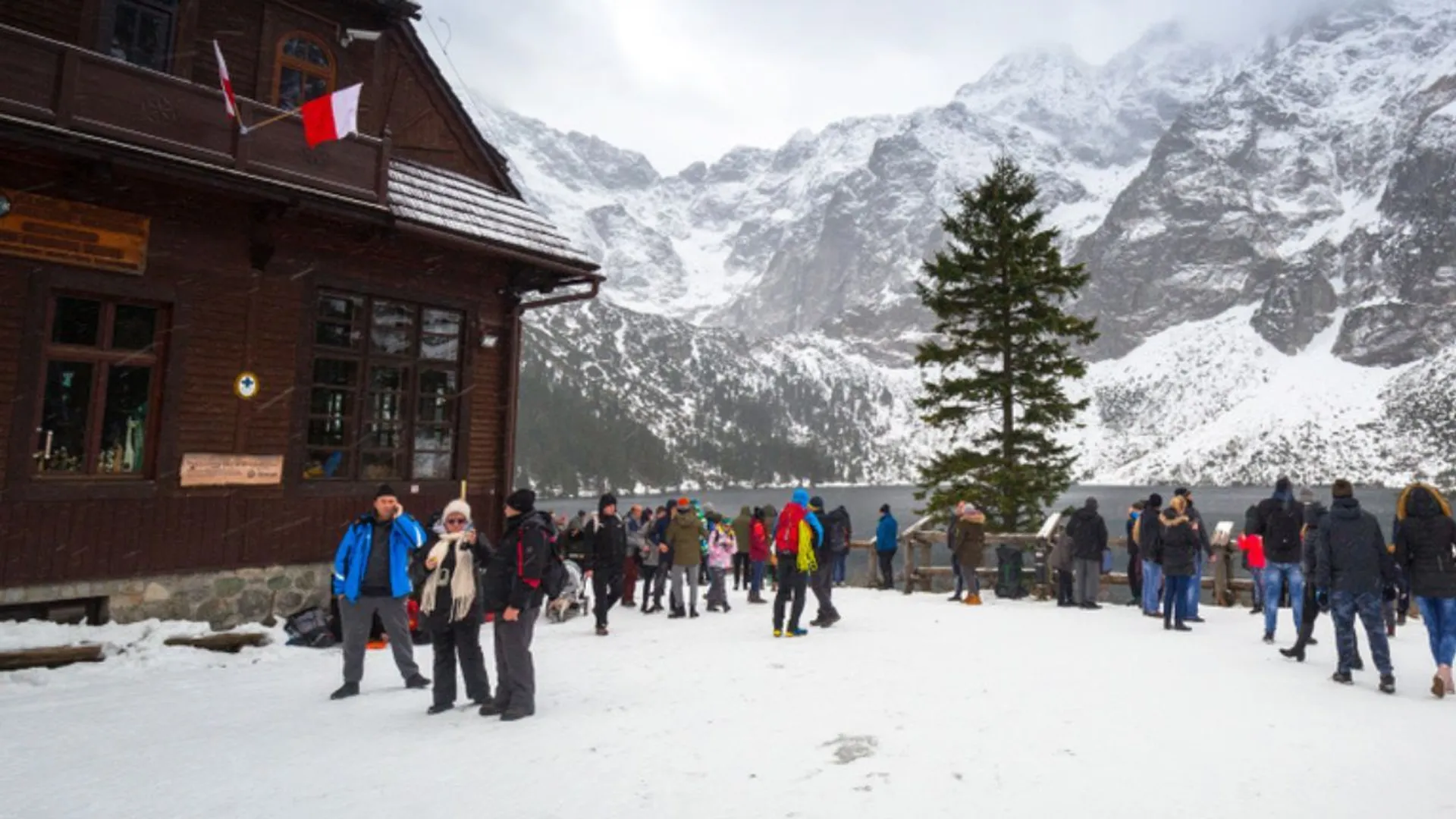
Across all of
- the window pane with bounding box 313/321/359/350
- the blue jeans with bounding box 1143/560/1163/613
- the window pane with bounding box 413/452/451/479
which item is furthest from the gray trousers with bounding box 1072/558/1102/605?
the window pane with bounding box 313/321/359/350

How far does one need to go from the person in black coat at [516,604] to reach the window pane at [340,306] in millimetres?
6705

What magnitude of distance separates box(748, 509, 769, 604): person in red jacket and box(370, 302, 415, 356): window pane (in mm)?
7753

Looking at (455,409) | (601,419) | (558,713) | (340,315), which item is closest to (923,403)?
(455,409)

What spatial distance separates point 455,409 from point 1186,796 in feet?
38.1

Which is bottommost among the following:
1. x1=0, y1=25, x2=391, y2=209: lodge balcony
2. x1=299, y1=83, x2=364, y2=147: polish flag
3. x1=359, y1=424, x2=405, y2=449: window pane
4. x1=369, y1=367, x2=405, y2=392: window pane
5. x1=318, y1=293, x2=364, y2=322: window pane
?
x1=359, y1=424, x2=405, y2=449: window pane

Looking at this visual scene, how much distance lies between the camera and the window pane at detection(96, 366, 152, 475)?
1008cm

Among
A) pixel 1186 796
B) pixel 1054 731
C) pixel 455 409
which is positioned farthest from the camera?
pixel 455 409

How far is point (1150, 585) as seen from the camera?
536 inches

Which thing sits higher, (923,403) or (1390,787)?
(923,403)

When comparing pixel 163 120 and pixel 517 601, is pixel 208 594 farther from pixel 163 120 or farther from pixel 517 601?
pixel 517 601

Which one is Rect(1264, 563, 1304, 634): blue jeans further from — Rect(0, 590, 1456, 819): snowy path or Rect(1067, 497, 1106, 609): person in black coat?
Rect(1067, 497, 1106, 609): person in black coat

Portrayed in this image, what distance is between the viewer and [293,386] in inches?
452

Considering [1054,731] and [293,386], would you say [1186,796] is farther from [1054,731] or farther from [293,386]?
[293,386]

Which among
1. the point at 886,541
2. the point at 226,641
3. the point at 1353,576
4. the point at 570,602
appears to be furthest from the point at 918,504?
the point at 226,641
